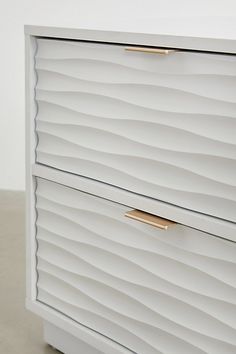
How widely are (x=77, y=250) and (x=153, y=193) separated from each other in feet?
0.90

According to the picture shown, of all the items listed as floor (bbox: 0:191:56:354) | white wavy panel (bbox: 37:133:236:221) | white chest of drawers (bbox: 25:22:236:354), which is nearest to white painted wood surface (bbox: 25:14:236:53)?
white chest of drawers (bbox: 25:22:236:354)

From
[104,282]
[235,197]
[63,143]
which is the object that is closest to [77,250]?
[104,282]

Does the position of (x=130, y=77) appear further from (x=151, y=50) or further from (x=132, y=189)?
(x=132, y=189)

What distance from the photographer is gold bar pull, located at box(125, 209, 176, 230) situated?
121 cm

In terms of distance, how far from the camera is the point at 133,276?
132cm

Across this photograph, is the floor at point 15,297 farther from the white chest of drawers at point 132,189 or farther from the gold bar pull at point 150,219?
the gold bar pull at point 150,219

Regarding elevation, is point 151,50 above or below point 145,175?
above

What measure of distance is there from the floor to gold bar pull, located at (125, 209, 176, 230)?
1.72 ft

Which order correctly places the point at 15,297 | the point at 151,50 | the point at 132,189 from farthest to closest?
the point at 15,297 < the point at 132,189 < the point at 151,50

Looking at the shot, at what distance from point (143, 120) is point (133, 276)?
303 mm

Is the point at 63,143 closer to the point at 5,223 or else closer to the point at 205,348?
the point at 205,348

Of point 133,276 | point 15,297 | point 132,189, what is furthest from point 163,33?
point 15,297

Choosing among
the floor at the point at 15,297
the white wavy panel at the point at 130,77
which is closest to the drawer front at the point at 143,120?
the white wavy panel at the point at 130,77

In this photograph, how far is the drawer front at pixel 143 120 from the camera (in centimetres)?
112
